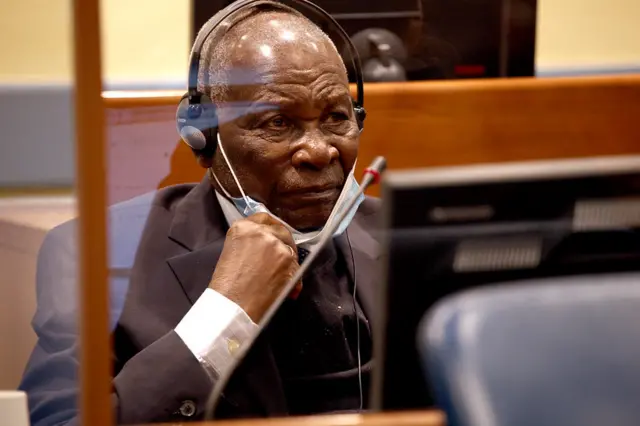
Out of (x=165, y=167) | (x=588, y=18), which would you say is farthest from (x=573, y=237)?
(x=588, y=18)

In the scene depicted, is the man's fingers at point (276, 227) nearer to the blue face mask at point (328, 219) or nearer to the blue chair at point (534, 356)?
the blue face mask at point (328, 219)

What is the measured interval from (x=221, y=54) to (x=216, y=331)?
40 cm

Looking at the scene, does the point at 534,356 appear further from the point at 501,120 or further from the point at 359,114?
the point at 501,120

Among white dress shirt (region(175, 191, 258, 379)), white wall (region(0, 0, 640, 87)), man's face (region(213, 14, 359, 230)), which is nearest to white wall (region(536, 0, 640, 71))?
white wall (region(0, 0, 640, 87))

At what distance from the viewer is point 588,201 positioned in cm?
73

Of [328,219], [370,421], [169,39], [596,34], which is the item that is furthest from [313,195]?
[596,34]

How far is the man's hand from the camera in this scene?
104 cm

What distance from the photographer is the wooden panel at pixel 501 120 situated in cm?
137

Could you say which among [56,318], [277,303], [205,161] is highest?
[205,161]

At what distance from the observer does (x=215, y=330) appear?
1.02 meters

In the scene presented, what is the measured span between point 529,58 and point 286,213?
518 mm

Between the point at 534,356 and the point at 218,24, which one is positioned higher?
the point at 218,24

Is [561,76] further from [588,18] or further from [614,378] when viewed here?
[614,378]

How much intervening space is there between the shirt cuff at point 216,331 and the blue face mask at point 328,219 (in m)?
0.15
